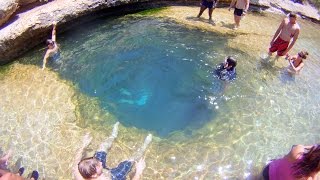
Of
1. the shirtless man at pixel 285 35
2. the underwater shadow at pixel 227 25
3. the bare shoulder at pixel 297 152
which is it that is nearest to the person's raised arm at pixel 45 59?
the underwater shadow at pixel 227 25

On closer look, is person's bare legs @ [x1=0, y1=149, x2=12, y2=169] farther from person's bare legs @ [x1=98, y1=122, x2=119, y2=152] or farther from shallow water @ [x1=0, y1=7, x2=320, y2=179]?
person's bare legs @ [x1=98, y1=122, x2=119, y2=152]

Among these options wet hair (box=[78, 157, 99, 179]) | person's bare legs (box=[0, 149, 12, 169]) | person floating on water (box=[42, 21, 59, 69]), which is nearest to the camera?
wet hair (box=[78, 157, 99, 179])

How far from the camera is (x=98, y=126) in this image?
729cm

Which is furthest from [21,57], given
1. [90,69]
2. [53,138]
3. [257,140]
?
[257,140]

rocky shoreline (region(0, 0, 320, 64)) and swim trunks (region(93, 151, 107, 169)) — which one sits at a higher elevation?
rocky shoreline (region(0, 0, 320, 64))

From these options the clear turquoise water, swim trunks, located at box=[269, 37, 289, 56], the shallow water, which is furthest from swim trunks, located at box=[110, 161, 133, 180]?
swim trunks, located at box=[269, 37, 289, 56]

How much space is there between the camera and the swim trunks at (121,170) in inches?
234

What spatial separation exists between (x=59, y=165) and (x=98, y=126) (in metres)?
1.20

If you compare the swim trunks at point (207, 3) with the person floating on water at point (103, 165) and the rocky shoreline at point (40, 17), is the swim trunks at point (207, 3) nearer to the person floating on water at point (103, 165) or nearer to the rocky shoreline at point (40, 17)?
the rocky shoreline at point (40, 17)

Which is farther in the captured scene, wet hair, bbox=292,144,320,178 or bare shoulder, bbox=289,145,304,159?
bare shoulder, bbox=289,145,304,159

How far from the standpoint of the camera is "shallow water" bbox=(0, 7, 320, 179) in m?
6.74

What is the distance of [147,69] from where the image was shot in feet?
29.9

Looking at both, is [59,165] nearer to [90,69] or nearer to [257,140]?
[90,69]

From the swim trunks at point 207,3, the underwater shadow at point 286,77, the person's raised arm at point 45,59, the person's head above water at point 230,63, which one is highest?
the swim trunks at point 207,3
